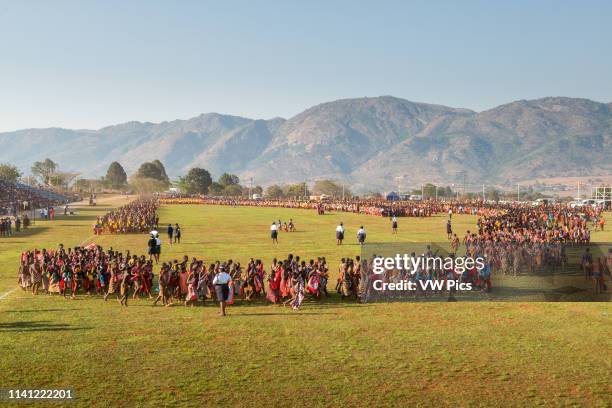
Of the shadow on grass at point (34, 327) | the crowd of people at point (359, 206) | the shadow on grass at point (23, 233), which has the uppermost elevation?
the crowd of people at point (359, 206)

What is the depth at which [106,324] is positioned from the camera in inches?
575

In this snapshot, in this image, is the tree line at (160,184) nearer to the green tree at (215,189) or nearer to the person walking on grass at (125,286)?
the green tree at (215,189)

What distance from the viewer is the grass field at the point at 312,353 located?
9953 millimetres

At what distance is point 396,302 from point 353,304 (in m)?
1.39

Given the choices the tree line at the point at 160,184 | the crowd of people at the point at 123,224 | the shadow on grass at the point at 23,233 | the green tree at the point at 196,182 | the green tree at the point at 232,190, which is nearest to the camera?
the shadow on grass at the point at 23,233

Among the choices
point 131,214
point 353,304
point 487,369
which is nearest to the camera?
point 487,369

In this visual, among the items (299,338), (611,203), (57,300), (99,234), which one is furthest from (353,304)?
(611,203)

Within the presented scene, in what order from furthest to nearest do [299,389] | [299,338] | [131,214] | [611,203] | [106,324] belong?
[611,203]
[131,214]
[106,324]
[299,338]
[299,389]

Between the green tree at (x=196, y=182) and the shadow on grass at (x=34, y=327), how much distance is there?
486 ft

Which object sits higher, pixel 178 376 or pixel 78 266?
pixel 78 266

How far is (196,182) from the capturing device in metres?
163

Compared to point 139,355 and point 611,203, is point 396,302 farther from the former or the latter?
point 611,203

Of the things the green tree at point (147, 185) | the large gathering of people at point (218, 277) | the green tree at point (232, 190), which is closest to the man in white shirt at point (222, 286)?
the large gathering of people at point (218, 277)

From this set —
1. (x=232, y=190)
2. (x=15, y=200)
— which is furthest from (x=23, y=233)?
(x=232, y=190)
